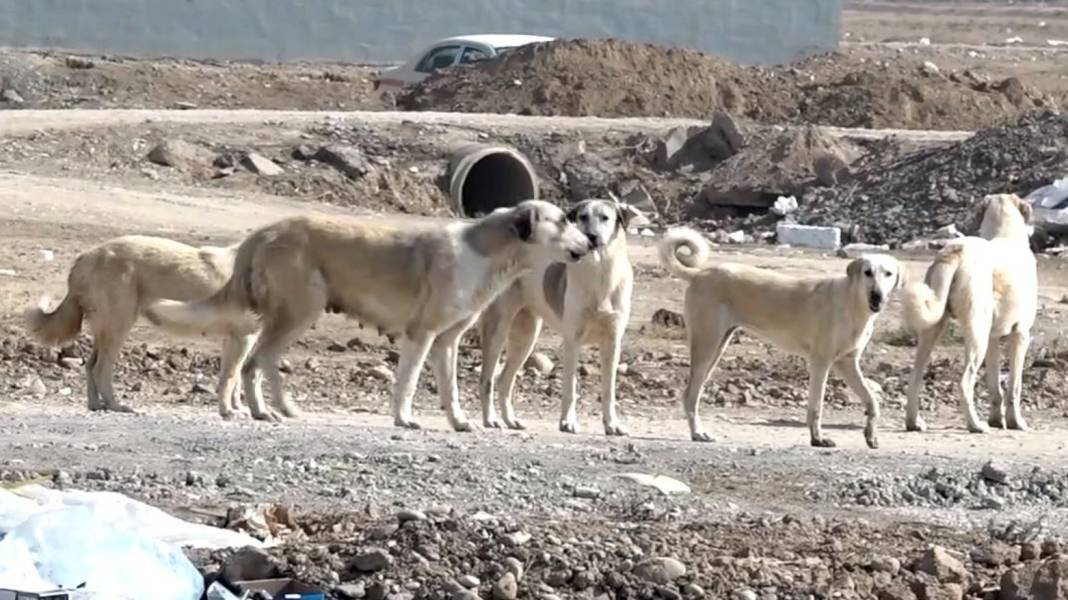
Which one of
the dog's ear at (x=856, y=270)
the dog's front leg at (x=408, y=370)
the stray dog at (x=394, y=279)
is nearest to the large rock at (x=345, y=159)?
the stray dog at (x=394, y=279)

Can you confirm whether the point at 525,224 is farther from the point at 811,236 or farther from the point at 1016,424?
the point at 811,236

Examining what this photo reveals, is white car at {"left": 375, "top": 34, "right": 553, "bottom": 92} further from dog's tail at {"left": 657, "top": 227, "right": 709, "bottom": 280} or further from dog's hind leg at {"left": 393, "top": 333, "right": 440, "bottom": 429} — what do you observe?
dog's hind leg at {"left": 393, "top": 333, "right": 440, "bottom": 429}

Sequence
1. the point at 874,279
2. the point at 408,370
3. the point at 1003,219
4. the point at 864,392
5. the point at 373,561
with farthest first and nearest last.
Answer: the point at 1003,219 < the point at 864,392 < the point at 408,370 < the point at 874,279 < the point at 373,561

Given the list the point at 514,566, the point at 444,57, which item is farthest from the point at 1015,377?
the point at 444,57

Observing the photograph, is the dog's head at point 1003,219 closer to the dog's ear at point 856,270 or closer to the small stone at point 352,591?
the dog's ear at point 856,270

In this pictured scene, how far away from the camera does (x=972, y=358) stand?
16.3 meters

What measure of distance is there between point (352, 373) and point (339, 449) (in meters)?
4.93

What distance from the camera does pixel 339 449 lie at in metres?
12.6

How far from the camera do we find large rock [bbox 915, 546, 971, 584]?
9891mm

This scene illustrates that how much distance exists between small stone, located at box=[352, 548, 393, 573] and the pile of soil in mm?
26204

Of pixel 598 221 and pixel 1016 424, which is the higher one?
pixel 598 221

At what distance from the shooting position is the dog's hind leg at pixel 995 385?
16.6 m

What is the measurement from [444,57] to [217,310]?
25139 millimetres

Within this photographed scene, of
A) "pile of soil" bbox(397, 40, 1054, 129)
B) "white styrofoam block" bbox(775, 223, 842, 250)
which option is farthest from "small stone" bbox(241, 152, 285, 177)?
"pile of soil" bbox(397, 40, 1054, 129)
